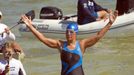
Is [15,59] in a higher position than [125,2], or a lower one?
higher

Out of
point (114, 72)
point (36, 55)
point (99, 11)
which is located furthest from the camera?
point (99, 11)

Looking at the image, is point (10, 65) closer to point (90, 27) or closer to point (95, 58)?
point (95, 58)

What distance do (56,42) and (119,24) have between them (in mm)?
6033

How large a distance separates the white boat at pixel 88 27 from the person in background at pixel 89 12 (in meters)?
0.13

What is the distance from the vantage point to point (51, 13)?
40.6 feet

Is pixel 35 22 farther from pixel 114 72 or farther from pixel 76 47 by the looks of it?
pixel 76 47

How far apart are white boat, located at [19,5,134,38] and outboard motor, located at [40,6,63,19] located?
0.60 ft

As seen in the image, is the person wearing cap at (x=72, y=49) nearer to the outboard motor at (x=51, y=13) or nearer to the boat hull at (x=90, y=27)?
the boat hull at (x=90, y=27)

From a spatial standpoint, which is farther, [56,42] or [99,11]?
[99,11]

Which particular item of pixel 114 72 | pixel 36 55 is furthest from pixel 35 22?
pixel 114 72

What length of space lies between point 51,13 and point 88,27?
106 cm

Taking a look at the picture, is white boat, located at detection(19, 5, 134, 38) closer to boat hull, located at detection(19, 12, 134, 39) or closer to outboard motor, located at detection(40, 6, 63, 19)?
boat hull, located at detection(19, 12, 134, 39)

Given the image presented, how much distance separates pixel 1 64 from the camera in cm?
611

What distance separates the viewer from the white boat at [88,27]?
11.9 metres
